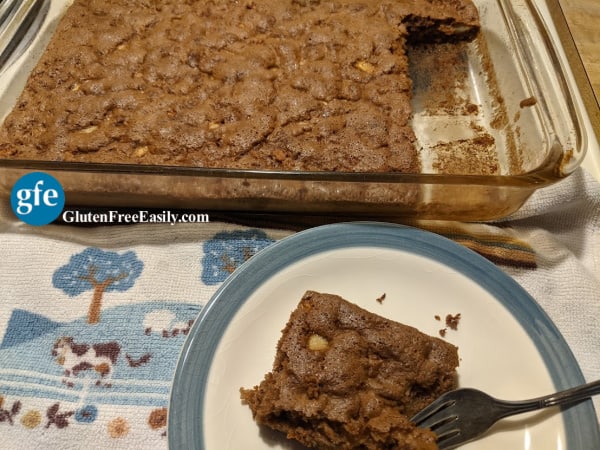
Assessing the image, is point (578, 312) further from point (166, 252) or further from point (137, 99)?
point (137, 99)

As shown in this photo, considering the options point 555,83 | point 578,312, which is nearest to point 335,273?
point 578,312

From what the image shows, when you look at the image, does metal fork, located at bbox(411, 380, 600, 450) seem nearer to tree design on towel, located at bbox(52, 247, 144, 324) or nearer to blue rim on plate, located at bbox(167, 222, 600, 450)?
blue rim on plate, located at bbox(167, 222, 600, 450)

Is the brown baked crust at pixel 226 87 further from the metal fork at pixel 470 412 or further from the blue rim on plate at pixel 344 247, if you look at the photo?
the metal fork at pixel 470 412

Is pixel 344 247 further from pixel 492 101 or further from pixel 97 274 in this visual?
pixel 492 101

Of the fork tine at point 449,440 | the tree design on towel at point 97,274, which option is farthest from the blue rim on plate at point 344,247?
the tree design on towel at point 97,274

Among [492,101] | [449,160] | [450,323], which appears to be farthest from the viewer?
[492,101]

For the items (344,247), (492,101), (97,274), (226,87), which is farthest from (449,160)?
(97,274)
